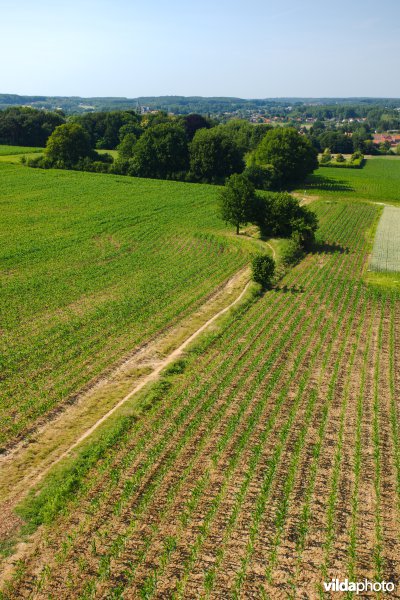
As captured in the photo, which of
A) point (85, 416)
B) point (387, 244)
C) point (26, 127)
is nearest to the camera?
point (85, 416)

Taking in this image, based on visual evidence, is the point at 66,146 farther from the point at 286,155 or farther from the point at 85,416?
the point at 85,416

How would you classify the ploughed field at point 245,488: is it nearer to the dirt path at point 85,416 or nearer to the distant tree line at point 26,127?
the dirt path at point 85,416

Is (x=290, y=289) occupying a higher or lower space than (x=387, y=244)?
lower

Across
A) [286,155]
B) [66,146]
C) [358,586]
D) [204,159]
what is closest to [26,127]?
[66,146]

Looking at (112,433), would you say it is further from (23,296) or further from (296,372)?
(23,296)

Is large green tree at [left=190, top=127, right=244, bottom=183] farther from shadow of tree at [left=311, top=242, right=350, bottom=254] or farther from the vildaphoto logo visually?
the vildaphoto logo

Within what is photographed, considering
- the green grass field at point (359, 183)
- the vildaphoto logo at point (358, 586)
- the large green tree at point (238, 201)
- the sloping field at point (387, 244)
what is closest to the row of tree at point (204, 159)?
the green grass field at point (359, 183)
